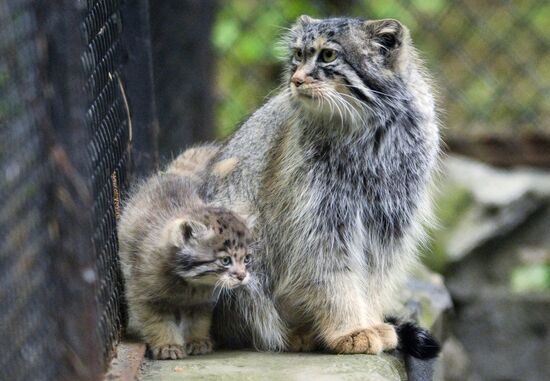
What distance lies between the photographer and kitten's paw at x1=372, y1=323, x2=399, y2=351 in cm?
479

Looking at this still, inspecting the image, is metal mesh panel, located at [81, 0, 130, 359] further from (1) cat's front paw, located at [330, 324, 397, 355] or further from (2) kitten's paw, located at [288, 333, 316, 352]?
(1) cat's front paw, located at [330, 324, 397, 355]

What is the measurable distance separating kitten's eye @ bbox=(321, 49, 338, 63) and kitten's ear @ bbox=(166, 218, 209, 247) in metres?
0.88

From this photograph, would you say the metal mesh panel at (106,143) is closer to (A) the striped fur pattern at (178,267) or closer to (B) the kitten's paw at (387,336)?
(A) the striped fur pattern at (178,267)

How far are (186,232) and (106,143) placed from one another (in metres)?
0.51

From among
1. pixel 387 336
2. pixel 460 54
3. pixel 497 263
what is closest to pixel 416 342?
pixel 387 336

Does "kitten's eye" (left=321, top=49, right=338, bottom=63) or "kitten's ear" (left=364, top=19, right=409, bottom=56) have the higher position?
"kitten's ear" (left=364, top=19, right=409, bottom=56)

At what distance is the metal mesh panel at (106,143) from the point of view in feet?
13.7

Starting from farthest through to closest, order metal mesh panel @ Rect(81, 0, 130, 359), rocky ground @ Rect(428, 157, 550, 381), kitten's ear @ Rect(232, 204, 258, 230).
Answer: rocky ground @ Rect(428, 157, 550, 381) < kitten's ear @ Rect(232, 204, 258, 230) < metal mesh panel @ Rect(81, 0, 130, 359)

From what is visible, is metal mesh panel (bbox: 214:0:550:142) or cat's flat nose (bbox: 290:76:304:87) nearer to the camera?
cat's flat nose (bbox: 290:76:304:87)

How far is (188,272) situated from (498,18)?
511 cm

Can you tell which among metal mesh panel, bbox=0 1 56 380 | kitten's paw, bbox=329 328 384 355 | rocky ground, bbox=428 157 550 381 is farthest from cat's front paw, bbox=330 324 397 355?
rocky ground, bbox=428 157 550 381

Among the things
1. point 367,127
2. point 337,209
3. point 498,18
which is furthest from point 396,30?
point 498,18

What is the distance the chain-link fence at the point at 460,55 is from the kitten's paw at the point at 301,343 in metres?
3.34

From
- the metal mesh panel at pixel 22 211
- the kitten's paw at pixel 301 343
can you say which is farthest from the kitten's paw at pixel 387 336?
the metal mesh panel at pixel 22 211
